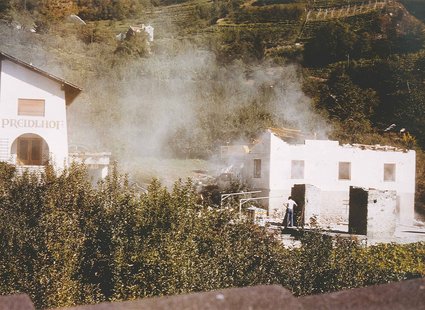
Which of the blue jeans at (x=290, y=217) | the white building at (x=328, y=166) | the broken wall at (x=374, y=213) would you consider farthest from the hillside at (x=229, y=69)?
the blue jeans at (x=290, y=217)

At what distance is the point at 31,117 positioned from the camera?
1171cm

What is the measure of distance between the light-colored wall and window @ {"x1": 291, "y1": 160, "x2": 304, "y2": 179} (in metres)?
6.33

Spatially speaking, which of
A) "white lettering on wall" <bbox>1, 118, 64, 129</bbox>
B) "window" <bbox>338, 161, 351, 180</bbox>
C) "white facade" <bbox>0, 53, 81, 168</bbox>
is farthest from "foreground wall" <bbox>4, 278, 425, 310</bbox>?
"window" <bbox>338, 161, 351, 180</bbox>

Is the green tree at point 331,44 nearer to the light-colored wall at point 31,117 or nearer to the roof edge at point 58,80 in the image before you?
the roof edge at point 58,80

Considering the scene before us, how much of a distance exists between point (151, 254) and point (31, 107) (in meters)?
8.44

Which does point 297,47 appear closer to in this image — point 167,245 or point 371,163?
point 371,163

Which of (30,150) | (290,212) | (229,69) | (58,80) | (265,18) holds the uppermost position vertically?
(265,18)

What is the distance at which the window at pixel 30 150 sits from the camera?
460 inches

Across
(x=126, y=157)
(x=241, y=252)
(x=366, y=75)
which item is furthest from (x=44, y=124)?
(x=366, y=75)

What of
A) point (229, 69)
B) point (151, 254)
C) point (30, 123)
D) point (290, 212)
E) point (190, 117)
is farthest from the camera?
point (229, 69)

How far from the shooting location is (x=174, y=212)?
5656mm

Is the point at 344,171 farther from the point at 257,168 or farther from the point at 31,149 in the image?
the point at 31,149

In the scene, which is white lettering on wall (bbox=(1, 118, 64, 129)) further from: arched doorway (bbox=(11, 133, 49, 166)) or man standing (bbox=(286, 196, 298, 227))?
man standing (bbox=(286, 196, 298, 227))

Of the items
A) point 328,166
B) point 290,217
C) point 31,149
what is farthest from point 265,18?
point 290,217
